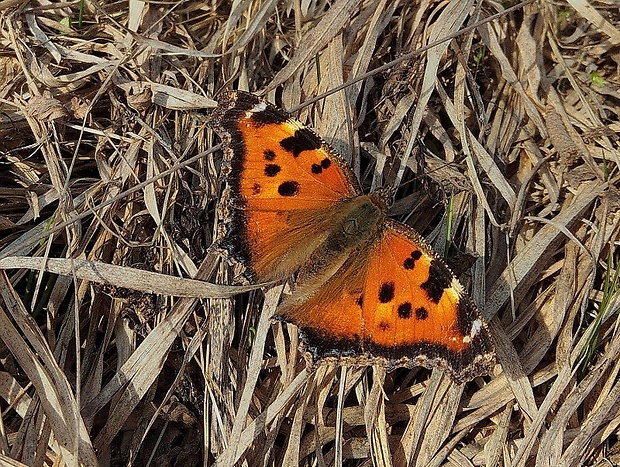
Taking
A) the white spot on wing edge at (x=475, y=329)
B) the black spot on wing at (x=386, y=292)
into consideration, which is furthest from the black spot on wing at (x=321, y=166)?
the white spot on wing edge at (x=475, y=329)

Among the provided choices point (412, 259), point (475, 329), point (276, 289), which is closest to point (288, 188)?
point (276, 289)

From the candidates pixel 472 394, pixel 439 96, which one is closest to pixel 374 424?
pixel 472 394

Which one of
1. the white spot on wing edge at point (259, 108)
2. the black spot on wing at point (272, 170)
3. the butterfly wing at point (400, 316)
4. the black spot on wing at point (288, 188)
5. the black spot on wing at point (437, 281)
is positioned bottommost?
the butterfly wing at point (400, 316)

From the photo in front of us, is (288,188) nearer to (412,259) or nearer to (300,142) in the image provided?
(300,142)

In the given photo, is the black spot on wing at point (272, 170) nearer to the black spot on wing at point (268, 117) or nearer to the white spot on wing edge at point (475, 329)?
the black spot on wing at point (268, 117)

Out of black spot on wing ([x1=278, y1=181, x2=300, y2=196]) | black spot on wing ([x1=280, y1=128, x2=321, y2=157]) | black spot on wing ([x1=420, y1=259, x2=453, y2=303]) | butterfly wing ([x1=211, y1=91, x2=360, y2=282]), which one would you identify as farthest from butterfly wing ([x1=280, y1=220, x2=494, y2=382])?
black spot on wing ([x1=280, y1=128, x2=321, y2=157])

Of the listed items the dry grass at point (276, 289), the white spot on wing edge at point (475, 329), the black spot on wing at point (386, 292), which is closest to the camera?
the white spot on wing edge at point (475, 329)

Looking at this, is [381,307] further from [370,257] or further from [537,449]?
[537,449]
